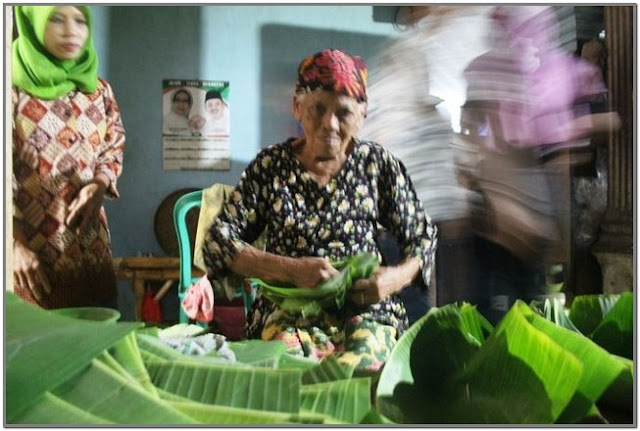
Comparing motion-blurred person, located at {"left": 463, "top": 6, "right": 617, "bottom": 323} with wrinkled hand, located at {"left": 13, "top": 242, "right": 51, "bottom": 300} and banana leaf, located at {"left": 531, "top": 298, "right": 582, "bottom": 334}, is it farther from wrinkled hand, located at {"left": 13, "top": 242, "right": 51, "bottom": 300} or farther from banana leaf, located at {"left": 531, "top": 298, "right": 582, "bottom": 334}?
wrinkled hand, located at {"left": 13, "top": 242, "right": 51, "bottom": 300}

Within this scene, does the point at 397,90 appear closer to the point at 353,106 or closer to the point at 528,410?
the point at 353,106

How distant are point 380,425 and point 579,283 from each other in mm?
315

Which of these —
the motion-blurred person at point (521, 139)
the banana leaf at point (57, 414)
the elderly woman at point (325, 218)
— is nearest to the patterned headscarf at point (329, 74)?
the elderly woman at point (325, 218)

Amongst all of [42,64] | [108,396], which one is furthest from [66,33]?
[108,396]

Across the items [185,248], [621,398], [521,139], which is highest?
[521,139]

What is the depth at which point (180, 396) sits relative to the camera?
0.42 metres

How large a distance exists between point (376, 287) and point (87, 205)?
291mm

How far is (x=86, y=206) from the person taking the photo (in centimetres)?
63

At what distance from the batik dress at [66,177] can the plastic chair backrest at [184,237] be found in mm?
62

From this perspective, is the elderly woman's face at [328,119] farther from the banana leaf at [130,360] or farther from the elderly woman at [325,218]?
the banana leaf at [130,360]

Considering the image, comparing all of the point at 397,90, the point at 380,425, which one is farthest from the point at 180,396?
the point at 397,90

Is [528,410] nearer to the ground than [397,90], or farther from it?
nearer to the ground

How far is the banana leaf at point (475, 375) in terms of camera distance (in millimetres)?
427

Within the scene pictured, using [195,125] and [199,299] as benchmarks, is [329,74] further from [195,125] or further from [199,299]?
[199,299]
